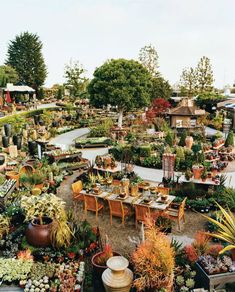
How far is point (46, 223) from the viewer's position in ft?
28.2

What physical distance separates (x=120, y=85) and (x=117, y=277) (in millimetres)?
20799

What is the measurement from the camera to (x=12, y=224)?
952 cm

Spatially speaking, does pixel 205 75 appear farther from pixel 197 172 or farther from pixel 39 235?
pixel 39 235

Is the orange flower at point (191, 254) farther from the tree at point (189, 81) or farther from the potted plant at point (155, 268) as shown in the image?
the tree at point (189, 81)

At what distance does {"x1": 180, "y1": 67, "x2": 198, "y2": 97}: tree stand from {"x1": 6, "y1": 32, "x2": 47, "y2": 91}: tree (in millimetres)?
25322

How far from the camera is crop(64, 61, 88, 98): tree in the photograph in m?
42.0

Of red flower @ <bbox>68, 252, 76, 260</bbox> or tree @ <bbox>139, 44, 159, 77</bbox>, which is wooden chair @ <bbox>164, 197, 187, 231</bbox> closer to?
red flower @ <bbox>68, 252, 76, 260</bbox>

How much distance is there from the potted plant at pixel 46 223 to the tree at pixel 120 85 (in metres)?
17.7

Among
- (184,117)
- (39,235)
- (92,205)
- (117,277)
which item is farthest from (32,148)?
(117,277)

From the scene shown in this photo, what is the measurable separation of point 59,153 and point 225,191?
8.83 m

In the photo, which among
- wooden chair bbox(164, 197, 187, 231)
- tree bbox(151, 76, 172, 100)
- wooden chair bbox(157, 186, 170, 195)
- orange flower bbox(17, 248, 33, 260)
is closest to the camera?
orange flower bbox(17, 248, 33, 260)

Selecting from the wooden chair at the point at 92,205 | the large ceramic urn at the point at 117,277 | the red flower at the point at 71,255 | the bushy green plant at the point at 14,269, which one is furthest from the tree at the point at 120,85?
the large ceramic urn at the point at 117,277

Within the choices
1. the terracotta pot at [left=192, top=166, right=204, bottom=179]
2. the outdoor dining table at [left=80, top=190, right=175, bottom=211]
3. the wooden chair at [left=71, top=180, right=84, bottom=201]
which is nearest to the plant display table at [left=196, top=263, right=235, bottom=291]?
the outdoor dining table at [left=80, top=190, right=175, bottom=211]

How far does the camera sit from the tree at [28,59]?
53.8 m
